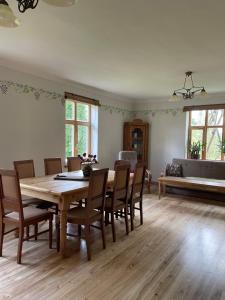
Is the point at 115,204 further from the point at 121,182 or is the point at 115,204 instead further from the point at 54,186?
the point at 54,186

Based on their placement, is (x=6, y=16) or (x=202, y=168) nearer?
(x=6, y=16)

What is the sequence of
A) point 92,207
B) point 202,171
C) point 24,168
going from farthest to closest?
point 202,171
point 24,168
point 92,207

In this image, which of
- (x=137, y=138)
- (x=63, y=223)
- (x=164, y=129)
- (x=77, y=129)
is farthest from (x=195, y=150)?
(x=63, y=223)

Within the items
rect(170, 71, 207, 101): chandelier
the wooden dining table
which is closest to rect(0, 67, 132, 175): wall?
the wooden dining table

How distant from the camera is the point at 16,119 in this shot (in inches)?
161

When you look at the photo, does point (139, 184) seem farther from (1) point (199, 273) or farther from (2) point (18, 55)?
(2) point (18, 55)

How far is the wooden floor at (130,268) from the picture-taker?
207 centimetres

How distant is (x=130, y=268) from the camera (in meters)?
2.46

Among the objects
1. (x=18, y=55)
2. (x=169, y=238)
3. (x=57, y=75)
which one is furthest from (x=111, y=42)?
(x=169, y=238)

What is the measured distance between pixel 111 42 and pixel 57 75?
6.49 ft

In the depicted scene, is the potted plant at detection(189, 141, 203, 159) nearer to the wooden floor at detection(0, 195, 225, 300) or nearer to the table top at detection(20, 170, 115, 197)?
the wooden floor at detection(0, 195, 225, 300)

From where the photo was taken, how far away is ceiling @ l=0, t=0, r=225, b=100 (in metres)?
2.19

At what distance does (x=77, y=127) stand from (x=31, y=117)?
139cm

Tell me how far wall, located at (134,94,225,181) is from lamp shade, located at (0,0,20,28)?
5.42 metres
